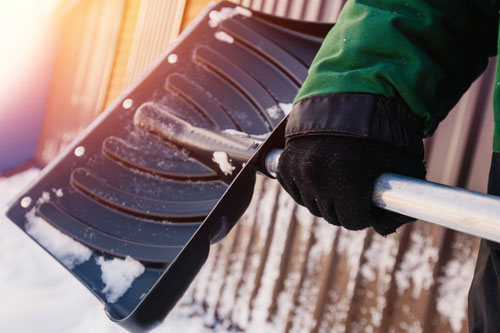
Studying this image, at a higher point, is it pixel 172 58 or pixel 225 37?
pixel 225 37

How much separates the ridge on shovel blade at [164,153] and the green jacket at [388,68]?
477mm

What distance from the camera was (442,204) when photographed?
72 centimetres

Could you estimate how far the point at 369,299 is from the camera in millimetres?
2166

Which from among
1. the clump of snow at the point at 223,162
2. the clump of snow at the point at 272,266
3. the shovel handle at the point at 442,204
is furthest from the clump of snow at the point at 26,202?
the clump of snow at the point at 272,266

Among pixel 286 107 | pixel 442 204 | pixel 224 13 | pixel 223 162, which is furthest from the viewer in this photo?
pixel 224 13

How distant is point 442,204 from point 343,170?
179 millimetres

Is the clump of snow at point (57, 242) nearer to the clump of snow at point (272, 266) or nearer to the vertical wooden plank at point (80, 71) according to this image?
the clump of snow at point (272, 266)

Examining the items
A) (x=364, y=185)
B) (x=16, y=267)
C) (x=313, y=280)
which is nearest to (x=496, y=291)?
(x=364, y=185)

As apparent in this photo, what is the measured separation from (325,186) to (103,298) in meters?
0.88

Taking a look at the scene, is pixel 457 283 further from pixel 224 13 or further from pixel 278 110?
pixel 224 13

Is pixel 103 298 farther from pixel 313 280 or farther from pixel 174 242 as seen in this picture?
pixel 313 280

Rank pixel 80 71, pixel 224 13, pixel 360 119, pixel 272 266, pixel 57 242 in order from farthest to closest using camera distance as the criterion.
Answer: pixel 80 71 < pixel 272 266 < pixel 224 13 < pixel 57 242 < pixel 360 119

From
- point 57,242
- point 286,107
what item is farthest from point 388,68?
point 57,242

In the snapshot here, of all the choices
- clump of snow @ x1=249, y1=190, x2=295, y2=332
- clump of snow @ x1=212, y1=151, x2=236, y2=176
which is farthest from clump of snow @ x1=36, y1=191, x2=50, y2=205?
clump of snow @ x1=249, y1=190, x2=295, y2=332
